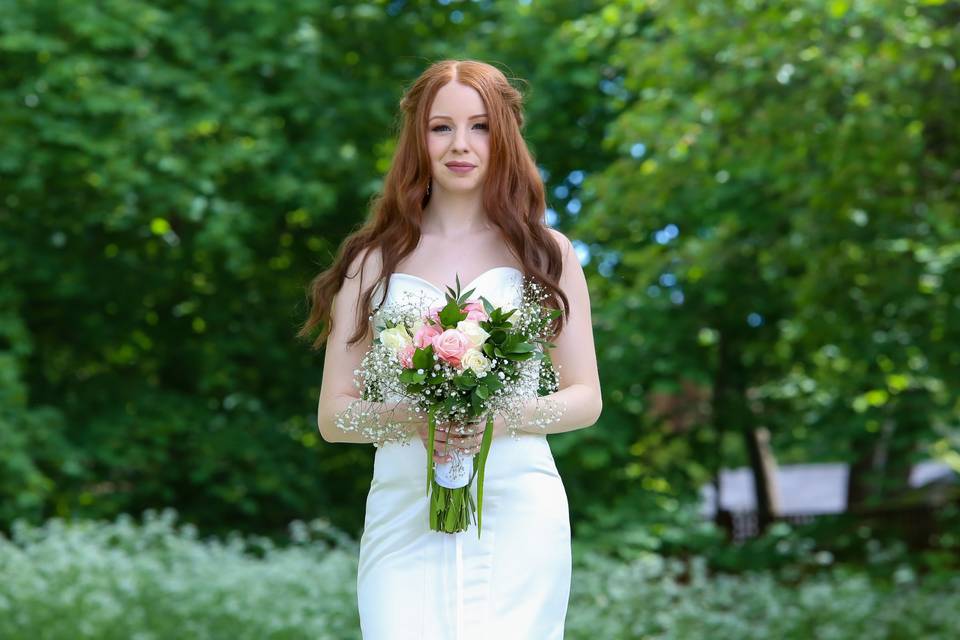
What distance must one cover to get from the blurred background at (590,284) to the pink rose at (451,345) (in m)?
4.98

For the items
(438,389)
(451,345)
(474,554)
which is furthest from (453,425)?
(474,554)

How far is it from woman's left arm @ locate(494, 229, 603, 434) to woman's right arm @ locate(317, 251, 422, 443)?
14.9 inches

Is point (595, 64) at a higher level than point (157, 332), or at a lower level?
higher

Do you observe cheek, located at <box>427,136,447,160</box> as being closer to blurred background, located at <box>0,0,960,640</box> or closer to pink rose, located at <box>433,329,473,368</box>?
pink rose, located at <box>433,329,473,368</box>

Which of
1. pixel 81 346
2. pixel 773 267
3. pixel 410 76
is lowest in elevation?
pixel 81 346

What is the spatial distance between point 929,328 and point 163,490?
708 cm

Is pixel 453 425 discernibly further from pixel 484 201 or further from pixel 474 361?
pixel 484 201

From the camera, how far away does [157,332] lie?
13656mm

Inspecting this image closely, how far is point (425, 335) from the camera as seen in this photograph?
3086 millimetres

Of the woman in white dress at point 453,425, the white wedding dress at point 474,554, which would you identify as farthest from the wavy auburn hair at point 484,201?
the white wedding dress at point 474,554

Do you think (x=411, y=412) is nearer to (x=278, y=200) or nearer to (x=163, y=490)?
(x=278, y=200)

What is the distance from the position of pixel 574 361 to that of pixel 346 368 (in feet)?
1.87

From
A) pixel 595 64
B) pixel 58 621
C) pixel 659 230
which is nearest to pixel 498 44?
pixel 595 64

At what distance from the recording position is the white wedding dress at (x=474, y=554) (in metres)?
3.20
